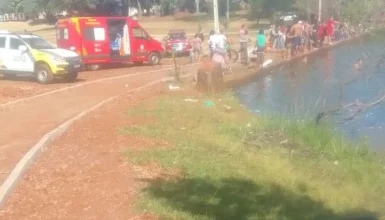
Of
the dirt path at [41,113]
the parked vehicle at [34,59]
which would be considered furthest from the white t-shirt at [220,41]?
the parked vehicle at [34,59]

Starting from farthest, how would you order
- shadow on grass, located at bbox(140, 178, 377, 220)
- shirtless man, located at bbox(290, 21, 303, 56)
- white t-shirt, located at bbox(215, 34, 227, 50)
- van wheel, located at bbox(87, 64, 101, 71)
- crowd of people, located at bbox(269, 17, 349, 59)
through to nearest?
crowd of people, located at bbox(269, 17, 349, 59), shirtless man, located at bbox(290, 21, 303, 56), van wheel, located at bbox(87, 64, 101, 71), white t-shirt, located at bbox(215, 34, 227, 50), shadow on grass, located at bbox(140, 178, 377, 220)

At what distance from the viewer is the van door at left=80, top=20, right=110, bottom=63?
27891mm

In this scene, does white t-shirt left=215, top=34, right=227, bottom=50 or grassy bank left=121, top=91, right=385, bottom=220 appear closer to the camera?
grassy bank left=121, top=91, right=385, bottom=220

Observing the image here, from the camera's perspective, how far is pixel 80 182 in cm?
909

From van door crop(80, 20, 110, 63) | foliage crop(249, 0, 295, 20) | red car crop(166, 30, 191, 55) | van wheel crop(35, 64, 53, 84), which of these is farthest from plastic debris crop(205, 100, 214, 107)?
foliage crop(249, 0, 295, 20)

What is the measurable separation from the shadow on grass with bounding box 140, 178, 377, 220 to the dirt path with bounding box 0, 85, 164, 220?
0.47 metres

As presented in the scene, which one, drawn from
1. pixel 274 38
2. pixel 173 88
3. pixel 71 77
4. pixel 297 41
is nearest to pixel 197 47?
pixel 297 41

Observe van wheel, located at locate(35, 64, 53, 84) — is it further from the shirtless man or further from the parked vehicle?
the shirtless man

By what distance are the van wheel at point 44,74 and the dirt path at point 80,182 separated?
10485mm

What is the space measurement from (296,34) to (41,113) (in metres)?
16.1

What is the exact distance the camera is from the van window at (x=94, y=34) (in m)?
28.0

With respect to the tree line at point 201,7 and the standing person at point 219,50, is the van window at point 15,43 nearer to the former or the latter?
the standing person at point 219,50

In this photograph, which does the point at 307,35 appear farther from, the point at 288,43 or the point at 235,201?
the point at 235,201

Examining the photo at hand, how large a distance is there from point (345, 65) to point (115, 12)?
4268 cm
